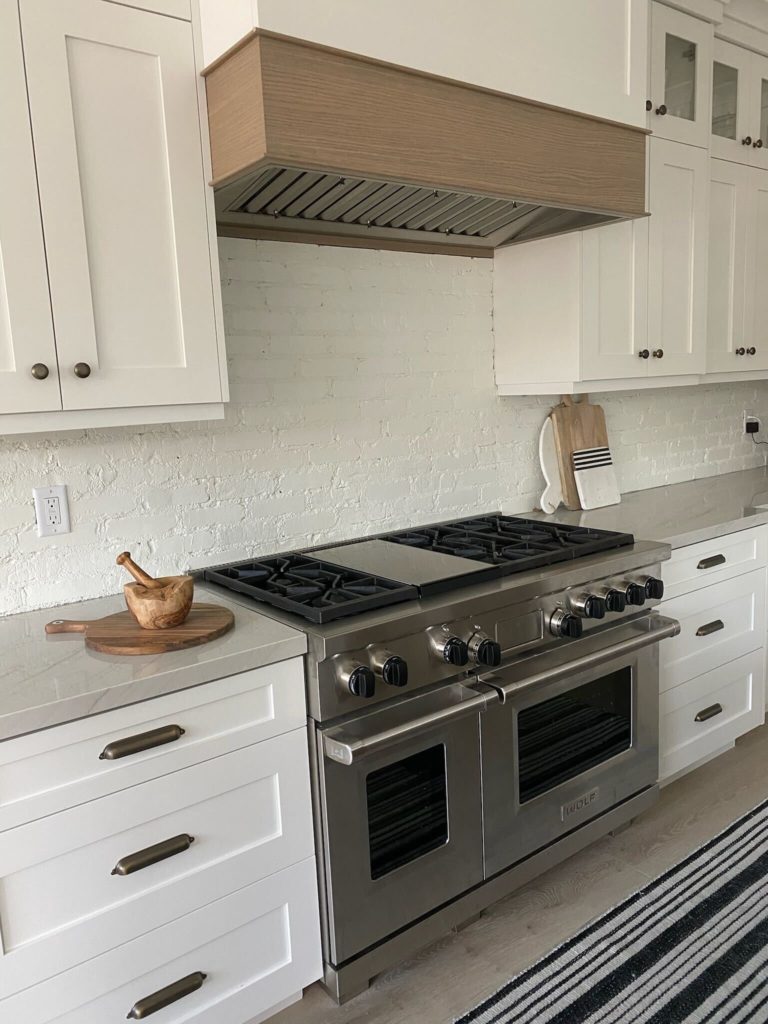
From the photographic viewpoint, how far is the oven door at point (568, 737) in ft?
6.39

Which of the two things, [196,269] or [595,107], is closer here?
[196,269]

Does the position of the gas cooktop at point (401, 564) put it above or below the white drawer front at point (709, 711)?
above

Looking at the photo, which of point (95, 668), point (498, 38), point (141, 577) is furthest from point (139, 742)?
point (498, 38)

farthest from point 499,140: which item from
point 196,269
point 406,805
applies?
point 406,805

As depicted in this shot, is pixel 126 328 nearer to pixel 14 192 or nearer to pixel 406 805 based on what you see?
pixel 14 192

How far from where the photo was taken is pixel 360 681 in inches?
62.6

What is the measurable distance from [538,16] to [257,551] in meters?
1.58

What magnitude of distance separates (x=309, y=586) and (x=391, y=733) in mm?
428

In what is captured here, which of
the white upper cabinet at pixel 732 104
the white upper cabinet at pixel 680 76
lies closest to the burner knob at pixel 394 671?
the white upper cabinet at pixel 680 76

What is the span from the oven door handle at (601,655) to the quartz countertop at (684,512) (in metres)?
0.27

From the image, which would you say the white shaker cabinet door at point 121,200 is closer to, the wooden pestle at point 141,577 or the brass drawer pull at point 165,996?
the wooden pestle at point 141,577

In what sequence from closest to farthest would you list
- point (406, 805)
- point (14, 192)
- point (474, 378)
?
point (14, 192) → point (406, 805) → point (474, 378)

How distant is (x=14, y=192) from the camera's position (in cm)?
148

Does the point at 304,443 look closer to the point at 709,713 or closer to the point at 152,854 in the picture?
the point at 152,854
